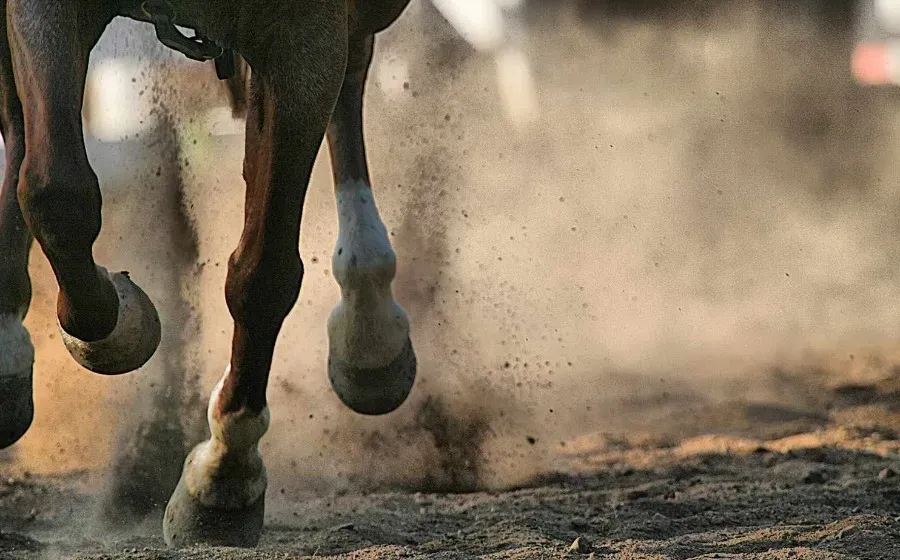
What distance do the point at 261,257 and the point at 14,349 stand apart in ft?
2.76

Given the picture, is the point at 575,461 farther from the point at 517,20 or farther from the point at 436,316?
the point at 517,20

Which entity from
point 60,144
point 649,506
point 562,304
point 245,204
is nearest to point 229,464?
point 245,204

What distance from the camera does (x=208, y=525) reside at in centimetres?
344

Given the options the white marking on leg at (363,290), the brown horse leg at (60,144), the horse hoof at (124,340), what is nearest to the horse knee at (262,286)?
the horse hoof at (124,340)

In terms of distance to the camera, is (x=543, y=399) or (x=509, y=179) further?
(x=509, y=179)

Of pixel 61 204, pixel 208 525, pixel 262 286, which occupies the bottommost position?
pixel 208 525

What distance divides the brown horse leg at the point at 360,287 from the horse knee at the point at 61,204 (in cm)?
164

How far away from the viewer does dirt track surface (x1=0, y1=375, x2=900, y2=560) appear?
127 inches

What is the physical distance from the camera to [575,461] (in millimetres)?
5270

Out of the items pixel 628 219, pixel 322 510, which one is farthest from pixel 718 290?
pixel 322 510

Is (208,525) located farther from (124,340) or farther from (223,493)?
Answer: (124,340)

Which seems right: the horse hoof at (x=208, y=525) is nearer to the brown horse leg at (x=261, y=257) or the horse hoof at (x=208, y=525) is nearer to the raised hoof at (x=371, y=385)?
the brown horse leg at (x=261, y=257)

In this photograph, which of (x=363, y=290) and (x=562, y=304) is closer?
(x=363, y=290)

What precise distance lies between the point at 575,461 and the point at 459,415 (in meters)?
0.51
